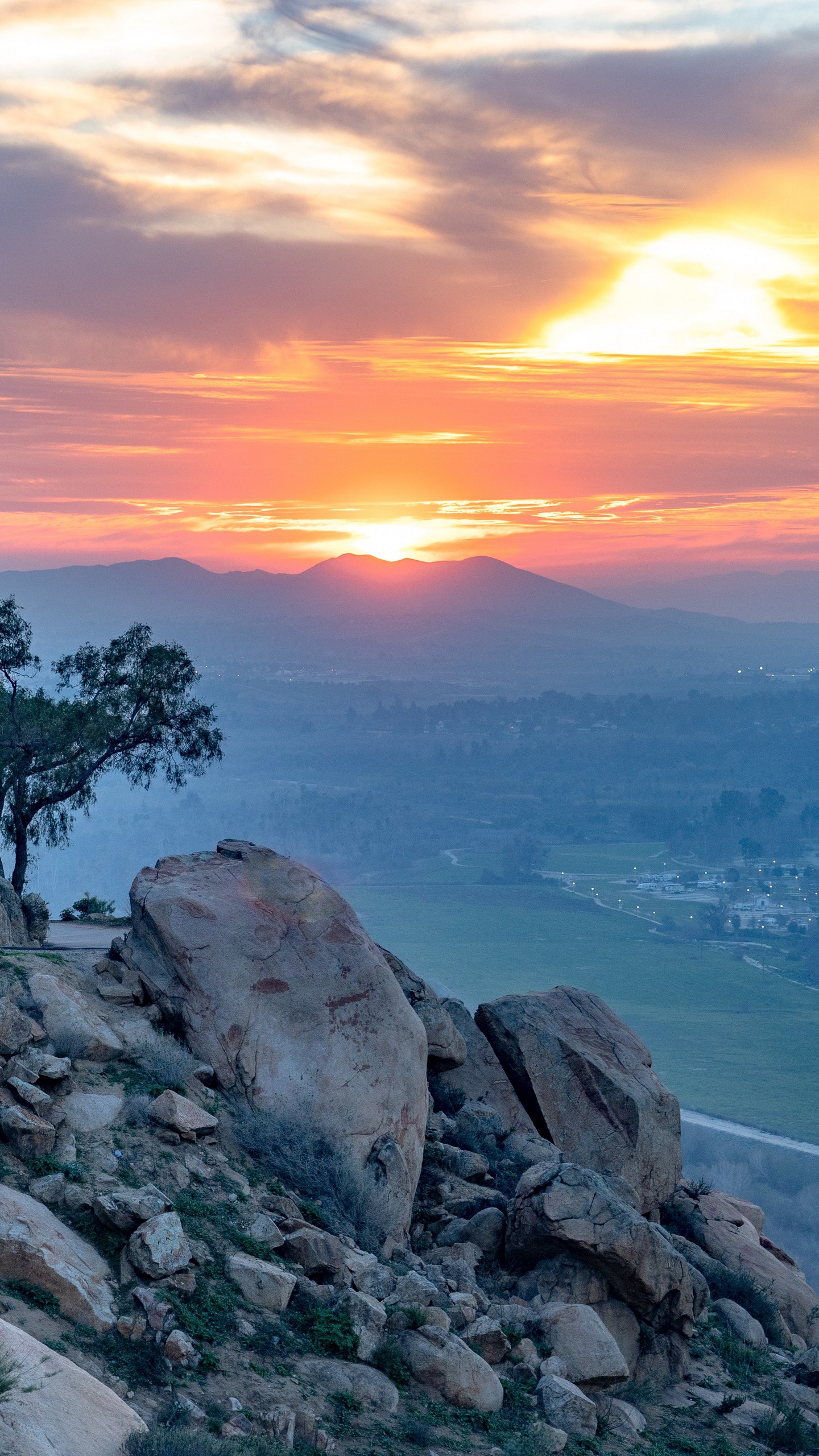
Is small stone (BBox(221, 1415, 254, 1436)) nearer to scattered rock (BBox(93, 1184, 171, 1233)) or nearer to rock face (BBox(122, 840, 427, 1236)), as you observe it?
scattered rock (BBox(93, 1184, 171, 1233))

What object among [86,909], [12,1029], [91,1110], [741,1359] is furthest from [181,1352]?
[86,909]

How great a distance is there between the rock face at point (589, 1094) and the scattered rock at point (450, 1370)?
1024 centimetres

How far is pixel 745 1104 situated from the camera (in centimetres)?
11838

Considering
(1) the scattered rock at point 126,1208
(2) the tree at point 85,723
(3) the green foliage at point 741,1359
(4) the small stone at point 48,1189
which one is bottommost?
(3) the green foliage at point 741,1359

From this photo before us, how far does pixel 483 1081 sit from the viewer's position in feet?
87.8

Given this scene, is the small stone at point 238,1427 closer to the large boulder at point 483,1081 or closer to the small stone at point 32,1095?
the small stone at point 32,1095

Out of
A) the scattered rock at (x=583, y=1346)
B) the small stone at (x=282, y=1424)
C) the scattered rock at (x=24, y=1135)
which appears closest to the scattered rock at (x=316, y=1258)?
the small stone at (x=282, y=1424)

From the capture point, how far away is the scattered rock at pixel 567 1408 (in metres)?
16.0

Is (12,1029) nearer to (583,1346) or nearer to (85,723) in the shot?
(583,1346)

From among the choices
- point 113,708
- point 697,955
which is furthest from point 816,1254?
point 697,955

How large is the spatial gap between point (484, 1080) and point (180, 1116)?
10.2 metres

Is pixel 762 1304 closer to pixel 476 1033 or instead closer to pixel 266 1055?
pixel 476 1033

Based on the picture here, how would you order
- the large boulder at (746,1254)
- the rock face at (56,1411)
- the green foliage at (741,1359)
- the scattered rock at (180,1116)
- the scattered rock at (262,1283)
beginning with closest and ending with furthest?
the rock face at (56,1411) < the scattered rock at (262,1283) < the scattered rock at (180,1116) < the green foliage at (741,1359) < the large boulder at (746,1254)

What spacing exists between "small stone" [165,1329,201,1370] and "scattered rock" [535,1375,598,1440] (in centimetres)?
515
